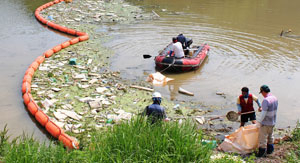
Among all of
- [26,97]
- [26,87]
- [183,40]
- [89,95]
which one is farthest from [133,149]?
[183,40]

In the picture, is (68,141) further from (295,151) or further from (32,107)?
(295,151)

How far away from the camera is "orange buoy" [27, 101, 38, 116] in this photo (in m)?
7.95

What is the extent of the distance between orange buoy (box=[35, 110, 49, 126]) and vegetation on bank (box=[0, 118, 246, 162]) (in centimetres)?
228

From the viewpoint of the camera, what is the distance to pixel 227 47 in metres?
14.0

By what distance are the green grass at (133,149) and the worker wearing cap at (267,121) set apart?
155 cm

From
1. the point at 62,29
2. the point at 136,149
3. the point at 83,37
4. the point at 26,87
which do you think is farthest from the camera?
the point at 62,29

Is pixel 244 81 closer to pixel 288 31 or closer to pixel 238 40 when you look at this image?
pixel 238 40

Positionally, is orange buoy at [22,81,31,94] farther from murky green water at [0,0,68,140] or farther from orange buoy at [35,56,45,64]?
orange buoy at [35,56,45,64]

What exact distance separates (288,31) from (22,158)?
46.8ft

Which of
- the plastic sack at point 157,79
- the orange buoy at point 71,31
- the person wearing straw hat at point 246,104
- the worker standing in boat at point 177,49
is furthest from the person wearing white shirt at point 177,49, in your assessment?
the orange buoy at point 71,31

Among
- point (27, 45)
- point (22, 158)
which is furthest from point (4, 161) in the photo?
point (27, 45)

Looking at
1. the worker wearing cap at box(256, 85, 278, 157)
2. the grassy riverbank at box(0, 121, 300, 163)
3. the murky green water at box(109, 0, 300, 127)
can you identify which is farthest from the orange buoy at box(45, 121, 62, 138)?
the worker wearing cap at box(256, 85, 278, 157)

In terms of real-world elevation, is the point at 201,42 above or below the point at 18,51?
above

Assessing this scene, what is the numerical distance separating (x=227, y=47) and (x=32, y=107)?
29.6 ft
